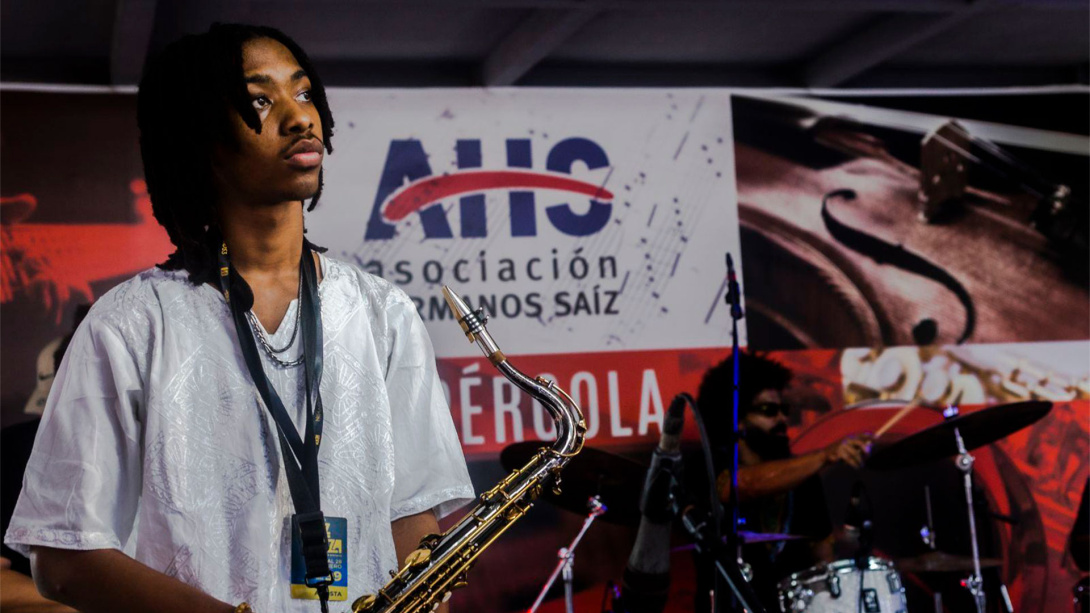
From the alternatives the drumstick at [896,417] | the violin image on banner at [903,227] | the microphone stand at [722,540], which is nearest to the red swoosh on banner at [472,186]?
the violin image on banner at [903,227]

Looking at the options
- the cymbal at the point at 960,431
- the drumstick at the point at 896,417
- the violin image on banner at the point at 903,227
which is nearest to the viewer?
the cymbal at the point at 960,431

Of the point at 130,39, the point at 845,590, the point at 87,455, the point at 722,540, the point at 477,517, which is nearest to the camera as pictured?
the point at 87,455

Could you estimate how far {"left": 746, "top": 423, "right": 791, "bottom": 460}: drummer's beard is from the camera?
19.7ft

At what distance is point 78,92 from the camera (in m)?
5.73

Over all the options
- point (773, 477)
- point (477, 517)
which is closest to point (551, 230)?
point (773, 477)

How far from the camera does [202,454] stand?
1656 mm

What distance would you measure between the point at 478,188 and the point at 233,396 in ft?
14.4

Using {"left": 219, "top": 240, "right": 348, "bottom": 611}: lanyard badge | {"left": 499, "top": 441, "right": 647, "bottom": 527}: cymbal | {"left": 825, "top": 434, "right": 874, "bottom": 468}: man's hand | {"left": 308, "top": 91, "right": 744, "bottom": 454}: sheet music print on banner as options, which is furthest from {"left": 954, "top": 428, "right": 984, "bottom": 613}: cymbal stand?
{"left": 219, "top": 240, "right": 348, "bottom": 611}: lanyard badge

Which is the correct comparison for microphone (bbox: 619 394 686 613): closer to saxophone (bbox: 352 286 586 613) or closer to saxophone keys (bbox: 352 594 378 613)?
saxophone (bbox: 352 286 586 613)

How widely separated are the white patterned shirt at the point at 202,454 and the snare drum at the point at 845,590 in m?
3.59

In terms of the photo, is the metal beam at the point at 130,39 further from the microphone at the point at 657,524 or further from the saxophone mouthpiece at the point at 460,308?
the saxophone mouthpiece at the point at 460,308

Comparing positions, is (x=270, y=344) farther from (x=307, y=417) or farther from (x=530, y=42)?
(x=530, y=42)

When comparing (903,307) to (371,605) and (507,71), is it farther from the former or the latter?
(371,605)

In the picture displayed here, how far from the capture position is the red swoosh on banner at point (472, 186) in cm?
594
